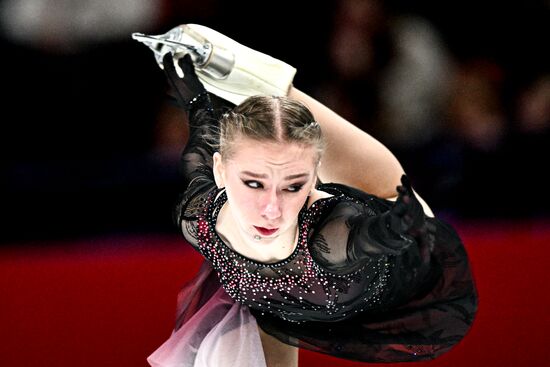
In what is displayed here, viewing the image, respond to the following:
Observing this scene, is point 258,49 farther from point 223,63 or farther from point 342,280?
point 342,280

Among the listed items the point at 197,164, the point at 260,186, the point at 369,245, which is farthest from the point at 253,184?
the point at 197,164

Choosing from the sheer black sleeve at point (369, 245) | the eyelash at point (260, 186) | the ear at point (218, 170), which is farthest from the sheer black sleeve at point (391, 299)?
the ear at point (218, 170)

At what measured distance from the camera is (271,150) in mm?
1880

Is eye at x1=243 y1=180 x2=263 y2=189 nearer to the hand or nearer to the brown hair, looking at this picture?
the brown hair

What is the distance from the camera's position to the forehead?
188cm

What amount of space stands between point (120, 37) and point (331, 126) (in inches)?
53.4

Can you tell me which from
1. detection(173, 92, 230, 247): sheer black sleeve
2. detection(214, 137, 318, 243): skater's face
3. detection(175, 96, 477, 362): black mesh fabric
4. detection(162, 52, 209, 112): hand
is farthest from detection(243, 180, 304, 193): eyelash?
detection(162, 52, 209, 112): hand

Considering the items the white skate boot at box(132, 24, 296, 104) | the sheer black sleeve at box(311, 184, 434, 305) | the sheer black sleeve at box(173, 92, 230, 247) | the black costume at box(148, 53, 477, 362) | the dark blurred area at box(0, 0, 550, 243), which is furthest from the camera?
the dark blurred area at box(0, 0, 550, 243)

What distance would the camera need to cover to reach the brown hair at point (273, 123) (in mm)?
1894

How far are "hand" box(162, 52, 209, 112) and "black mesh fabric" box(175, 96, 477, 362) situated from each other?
52mm

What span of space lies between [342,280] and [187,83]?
60cm

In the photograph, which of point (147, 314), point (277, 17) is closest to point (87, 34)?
point (277, 17)

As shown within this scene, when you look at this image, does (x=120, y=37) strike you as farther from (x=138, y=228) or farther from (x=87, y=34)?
(x=138, y=228)

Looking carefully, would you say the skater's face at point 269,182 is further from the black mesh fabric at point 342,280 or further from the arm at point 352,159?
the arm at point 352,159
